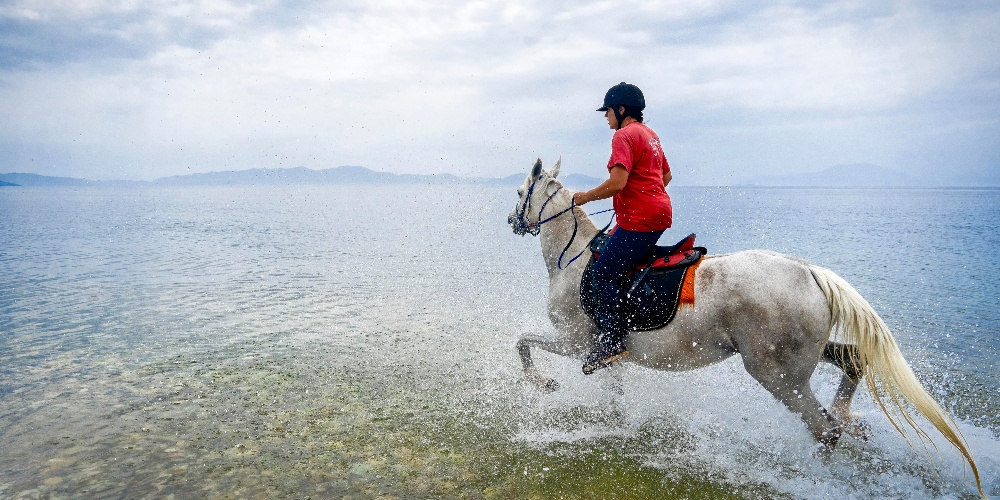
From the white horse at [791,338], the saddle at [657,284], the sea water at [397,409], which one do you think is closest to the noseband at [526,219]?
the saddle at [657,284]

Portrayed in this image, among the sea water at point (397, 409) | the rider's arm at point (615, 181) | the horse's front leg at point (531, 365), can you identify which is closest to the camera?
the sea water at point (397, 409)

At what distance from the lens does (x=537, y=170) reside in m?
6.89

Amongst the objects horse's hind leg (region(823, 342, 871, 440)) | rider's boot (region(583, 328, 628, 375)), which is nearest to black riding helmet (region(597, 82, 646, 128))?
rider's boot (region(583, 328, 628, 375))

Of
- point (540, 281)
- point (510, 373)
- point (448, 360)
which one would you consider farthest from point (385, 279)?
point (510, 373)

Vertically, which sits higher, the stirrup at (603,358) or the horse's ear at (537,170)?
the horse's ear at (537,170)

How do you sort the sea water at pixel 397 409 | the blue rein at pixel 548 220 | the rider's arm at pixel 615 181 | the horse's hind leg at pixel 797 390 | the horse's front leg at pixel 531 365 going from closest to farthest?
the horse's hind leg at pixel 797 390 → the sea water at pixel 397 409 → the rider's arm at pixel 615 181 → the blue rein at pixel 548 220 → the horse's front leg at pixel 531 365

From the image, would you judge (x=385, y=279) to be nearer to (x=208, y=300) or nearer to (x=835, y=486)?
(x=208, y=300)

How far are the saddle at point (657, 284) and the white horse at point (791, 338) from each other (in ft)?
0.38

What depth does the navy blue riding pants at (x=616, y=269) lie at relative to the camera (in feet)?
19.6

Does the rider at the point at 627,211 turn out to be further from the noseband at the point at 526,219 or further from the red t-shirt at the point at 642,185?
the noseband at the point at 526,219

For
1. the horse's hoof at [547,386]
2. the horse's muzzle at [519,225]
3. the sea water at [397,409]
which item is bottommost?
the sea water at [397,409]

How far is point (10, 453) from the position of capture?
6.12 meters

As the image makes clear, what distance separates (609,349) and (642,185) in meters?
1.81

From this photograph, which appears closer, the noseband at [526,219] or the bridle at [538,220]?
the bridle at [538,220]
